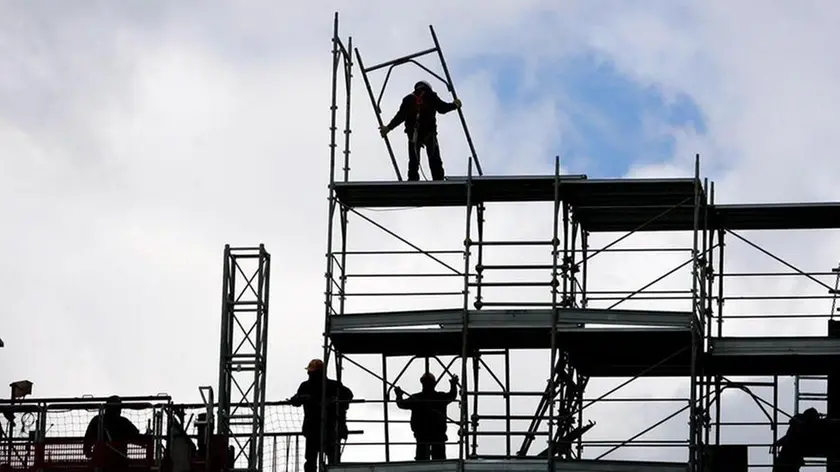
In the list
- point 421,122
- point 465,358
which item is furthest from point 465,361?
point 421,122

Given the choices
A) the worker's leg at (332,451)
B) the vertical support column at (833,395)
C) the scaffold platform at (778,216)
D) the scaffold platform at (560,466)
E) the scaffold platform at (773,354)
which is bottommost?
the scaffold platform at (560,466)

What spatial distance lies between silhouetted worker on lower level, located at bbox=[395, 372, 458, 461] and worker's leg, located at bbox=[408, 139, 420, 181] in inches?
142

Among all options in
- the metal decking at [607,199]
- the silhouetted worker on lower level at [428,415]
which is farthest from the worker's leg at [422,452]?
the metal decking at [607,199]

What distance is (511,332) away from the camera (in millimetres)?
49594

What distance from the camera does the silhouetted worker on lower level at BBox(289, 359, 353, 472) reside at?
5006 cm

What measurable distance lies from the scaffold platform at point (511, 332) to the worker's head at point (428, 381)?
1.70 feet

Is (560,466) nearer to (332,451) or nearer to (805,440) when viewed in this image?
(332,451)

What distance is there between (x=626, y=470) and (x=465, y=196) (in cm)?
552

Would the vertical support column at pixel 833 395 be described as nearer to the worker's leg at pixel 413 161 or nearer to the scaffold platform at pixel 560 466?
the scaffold platform at pixel 560 466

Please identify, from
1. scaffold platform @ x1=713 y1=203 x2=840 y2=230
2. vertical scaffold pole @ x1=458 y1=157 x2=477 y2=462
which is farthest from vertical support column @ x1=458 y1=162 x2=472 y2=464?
Result: scaffold platform @ x1=713 y1=203 x2=840 y2=230

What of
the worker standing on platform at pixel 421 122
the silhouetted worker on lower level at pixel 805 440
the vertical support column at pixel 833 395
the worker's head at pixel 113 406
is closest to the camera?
the worker's head at pixel 113 406

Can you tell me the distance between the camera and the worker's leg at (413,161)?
52.0m

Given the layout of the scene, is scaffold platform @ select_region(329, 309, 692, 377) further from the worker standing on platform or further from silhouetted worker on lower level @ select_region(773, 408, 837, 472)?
the worker standing on platform

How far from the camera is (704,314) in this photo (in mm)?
51438
